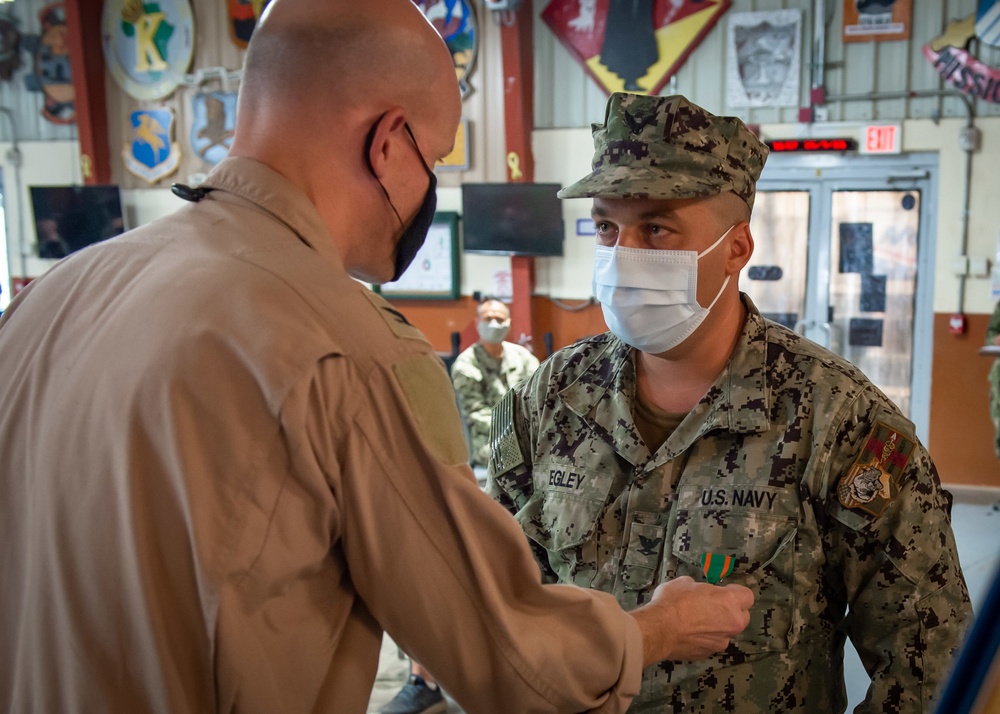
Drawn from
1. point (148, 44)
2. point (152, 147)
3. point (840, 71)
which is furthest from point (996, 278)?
point (148, 44)

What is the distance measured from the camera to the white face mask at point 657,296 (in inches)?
71.2

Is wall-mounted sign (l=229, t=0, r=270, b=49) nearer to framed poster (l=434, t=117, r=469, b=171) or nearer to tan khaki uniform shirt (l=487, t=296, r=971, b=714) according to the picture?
framed poster (l=434, t=117, r=469, b=171)

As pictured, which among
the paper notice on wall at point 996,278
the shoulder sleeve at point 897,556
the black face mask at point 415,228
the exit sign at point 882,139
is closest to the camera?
the black face mask at point 415,228

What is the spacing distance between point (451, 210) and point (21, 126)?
190 inches

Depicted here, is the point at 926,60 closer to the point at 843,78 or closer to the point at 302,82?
the point at 843,78

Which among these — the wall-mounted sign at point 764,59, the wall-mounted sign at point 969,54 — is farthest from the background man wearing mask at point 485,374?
the wall-mounted sign at point 969,54

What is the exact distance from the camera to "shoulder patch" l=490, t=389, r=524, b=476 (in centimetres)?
189

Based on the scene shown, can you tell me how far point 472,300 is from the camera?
26.1ft

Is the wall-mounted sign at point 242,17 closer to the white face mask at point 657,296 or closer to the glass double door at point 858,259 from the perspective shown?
the glass double door at point 858,259

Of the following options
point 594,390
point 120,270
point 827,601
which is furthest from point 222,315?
point 827,601

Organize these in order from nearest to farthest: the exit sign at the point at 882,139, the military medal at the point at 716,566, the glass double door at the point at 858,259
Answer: the military medal at the point at 716,566, the exit sign at the point at 882,139, the glass double door at the point at 858,259

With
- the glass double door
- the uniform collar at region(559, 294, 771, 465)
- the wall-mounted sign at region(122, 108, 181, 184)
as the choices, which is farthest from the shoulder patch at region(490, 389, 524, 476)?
the wall-mounted sign at region(122, 108, 181, 184)

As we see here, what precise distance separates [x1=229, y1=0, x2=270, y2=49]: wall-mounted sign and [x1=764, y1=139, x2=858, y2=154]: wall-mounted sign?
4817 mm

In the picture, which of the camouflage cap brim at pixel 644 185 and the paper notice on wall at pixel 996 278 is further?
the paper notice on wall at pixel 996 278
